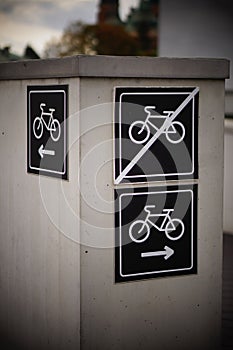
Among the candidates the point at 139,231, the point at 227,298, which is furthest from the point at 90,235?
the point at 227,298

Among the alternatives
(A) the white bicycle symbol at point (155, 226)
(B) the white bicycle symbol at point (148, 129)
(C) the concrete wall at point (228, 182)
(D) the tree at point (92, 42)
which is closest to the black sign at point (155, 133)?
(B) the white bicycle symbol at point (148, 129)

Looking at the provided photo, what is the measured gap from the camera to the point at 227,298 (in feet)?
20.0

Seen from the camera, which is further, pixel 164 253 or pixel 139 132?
pixel 164 253

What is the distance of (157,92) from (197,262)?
3.17ft

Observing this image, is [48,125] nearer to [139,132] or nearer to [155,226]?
[139,132]

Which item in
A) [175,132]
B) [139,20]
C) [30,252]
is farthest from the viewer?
[139,20]

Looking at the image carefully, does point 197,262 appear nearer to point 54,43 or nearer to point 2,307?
point 2,307

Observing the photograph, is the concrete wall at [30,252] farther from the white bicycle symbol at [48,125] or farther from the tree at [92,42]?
the tree at [92,42]

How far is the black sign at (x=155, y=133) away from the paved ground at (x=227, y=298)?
1352 mm

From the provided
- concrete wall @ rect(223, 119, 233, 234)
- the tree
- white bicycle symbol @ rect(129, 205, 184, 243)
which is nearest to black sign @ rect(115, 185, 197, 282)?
white bicycle symbol @ rect(129, 205, 184, 243)

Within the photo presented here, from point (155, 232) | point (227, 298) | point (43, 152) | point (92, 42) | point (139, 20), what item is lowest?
point (227, 298)

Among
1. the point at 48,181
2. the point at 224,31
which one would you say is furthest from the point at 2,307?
the point at 224,31

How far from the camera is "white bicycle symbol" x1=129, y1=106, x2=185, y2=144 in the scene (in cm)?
397

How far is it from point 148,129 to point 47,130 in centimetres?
54
